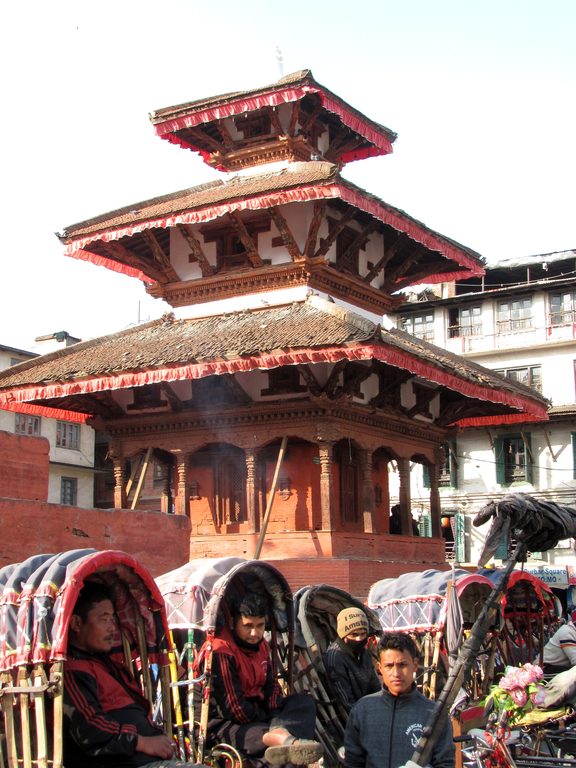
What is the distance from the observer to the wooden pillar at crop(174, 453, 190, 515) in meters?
18.7

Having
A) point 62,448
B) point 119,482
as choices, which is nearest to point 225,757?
point 119,482

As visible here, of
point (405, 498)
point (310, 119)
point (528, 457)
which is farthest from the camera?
point (528, 457)

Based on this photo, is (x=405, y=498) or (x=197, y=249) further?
(x=405, y=498)

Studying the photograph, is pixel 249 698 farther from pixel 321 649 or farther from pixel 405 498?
pixel 405 498

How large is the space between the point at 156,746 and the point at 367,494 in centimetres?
1263

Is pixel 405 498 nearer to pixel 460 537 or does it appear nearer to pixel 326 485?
pixel 326 485

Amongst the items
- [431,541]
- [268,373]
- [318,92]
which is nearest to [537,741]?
[268,373]

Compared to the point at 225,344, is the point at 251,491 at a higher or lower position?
lower

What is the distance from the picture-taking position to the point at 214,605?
7887mm

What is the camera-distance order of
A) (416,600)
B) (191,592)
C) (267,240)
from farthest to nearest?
(267,240), (416,600), (191,592)

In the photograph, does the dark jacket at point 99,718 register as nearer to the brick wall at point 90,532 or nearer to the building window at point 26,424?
the brick wall at point 90,532

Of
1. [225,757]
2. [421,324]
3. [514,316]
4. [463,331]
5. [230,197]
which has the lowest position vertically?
[225,757]

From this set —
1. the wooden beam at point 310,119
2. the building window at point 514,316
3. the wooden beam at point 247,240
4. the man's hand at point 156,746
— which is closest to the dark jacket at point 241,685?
the man's hand at point 156,746

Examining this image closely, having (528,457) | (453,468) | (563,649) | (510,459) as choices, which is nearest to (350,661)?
(563,649)
